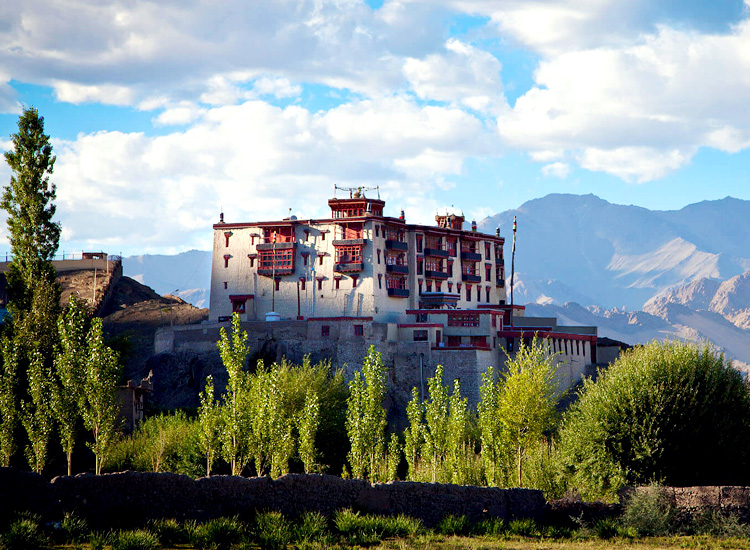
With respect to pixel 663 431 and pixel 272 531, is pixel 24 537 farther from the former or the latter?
pixel 663 431

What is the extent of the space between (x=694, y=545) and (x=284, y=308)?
243 feet

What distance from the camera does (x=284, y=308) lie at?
357 ft

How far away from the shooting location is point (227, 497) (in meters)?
36.2

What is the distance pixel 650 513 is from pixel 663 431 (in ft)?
31.0

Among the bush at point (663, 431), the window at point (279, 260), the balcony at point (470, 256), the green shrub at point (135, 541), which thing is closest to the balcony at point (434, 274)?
the balcony at point (470, 256)

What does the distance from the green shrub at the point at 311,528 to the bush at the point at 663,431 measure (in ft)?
55.5

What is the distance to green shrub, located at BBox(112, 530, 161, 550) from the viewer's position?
32125mm

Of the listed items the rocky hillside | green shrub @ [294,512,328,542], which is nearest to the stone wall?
green shrub @ [294,512,328,542]

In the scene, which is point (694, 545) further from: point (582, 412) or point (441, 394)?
point (441, 394)

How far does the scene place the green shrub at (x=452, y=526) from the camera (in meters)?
38.4

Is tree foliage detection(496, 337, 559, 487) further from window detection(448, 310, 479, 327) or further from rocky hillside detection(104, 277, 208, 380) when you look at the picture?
rocky hillside detection(104, 277, 208, 380)

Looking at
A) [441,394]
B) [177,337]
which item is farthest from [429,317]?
[441,394]

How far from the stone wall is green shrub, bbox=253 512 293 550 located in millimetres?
674

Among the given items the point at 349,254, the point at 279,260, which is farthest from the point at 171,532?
the point at 279,260
